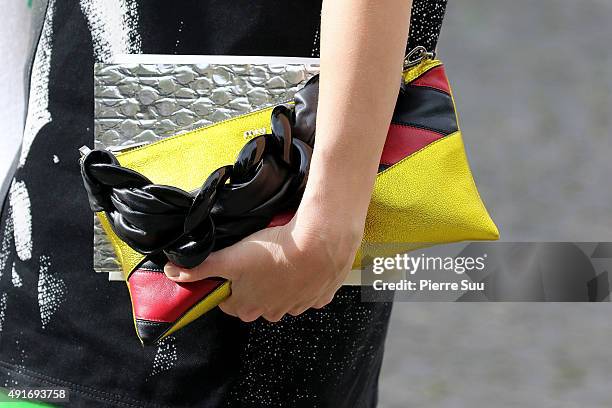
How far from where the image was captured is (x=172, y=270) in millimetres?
932

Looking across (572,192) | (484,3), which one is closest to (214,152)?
(572,192)

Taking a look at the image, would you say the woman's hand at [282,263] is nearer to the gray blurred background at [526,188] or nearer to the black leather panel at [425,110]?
the black leather panel at [425,110]

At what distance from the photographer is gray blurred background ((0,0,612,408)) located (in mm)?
3002

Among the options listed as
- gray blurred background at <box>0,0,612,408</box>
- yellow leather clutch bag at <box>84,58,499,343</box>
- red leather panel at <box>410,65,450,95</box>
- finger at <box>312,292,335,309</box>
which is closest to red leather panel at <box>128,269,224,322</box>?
yellow leather clutch bag at <box>84,58,499,343</box>

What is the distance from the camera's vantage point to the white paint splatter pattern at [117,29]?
1032 mm

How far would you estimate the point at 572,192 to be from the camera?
3912mm

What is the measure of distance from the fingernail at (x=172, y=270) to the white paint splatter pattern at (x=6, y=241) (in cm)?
27

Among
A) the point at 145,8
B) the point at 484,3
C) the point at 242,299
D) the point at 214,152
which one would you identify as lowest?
the point at 484,3

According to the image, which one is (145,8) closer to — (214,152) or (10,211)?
(214,152)

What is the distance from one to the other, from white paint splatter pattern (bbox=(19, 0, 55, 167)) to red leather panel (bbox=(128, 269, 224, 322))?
0.84 feet

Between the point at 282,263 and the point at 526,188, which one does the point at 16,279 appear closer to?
the point at 282,263

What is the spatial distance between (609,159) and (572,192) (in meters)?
0.35

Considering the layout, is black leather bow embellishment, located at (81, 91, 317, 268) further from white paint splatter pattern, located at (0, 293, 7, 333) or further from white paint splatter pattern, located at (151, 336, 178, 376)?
white paint splatter pattern, located at (0, 293, 7, 333)

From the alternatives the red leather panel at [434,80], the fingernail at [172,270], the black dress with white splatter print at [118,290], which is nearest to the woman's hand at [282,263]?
the fingernail at [172,270]
